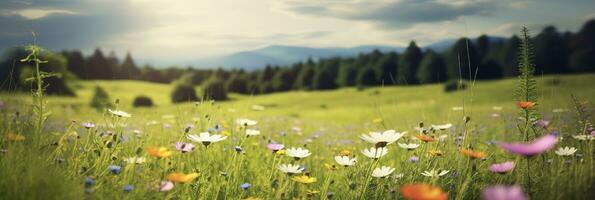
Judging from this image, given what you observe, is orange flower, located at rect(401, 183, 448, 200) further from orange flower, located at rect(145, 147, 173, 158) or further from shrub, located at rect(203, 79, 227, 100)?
shrub, located at rect(203, 79, 227, 100)

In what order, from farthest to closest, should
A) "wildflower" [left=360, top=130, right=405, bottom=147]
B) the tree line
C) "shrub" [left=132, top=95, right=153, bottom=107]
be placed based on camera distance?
the tree line
"shrub" [left=132, top=95, right=153, bottom=107]
"wildflower" [left=360, top=130, right=405, bottom=147]

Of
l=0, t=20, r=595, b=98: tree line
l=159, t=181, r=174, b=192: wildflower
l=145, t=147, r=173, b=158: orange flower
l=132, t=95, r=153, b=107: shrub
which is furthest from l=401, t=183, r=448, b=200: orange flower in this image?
l=0, t=20, r=595, b=98: tree line

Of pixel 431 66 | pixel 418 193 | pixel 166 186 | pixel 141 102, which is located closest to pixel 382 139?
pixel 166 186

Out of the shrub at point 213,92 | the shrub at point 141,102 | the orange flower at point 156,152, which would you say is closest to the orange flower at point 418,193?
the orange flower at point 156,152

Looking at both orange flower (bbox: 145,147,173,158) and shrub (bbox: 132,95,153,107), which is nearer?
orange flower (bbox: 145,147,173,158)

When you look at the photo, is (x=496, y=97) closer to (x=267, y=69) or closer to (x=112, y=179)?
(x=112, y=179)

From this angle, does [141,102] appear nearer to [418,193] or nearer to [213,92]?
[213,92]

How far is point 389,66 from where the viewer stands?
7719 centimetres

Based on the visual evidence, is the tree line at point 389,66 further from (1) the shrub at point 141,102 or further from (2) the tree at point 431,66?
(1) the shrub at point 141,102

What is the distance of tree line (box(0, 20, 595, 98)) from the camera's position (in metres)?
61.8

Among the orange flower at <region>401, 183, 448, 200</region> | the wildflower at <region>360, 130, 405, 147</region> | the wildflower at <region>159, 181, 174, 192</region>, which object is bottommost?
the wildflower at <region>159, 181, 174, 192</region>

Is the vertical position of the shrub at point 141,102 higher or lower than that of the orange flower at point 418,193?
lower

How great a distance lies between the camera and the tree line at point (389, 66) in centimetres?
6178

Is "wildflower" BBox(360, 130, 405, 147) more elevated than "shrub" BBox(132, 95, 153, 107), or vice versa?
"wildflower" BBox(360, 130, 405, 147)
